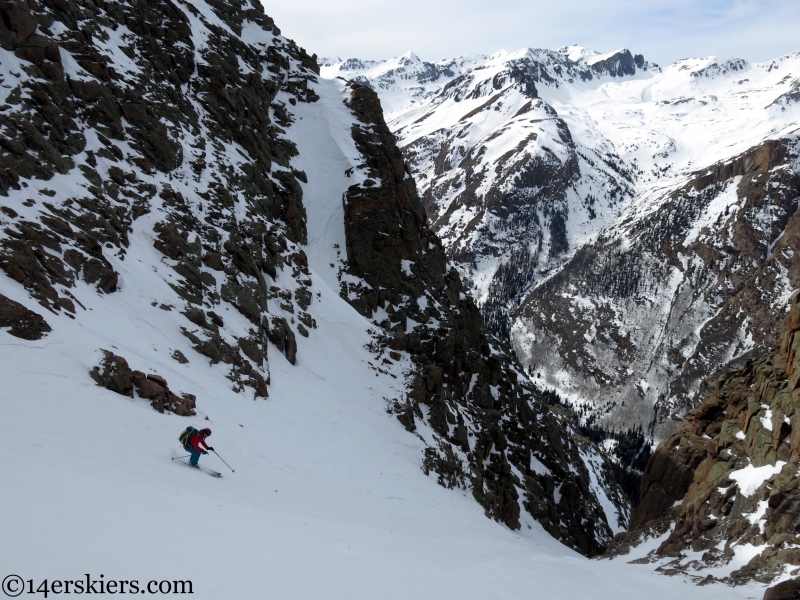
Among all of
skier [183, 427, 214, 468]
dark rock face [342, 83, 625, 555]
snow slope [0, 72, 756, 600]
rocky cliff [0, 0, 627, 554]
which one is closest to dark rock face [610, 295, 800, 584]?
snow slope [0, 72, 756, 600]

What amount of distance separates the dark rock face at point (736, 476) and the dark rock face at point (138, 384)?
687 inches

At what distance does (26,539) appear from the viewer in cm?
691

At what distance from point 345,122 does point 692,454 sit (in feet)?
150

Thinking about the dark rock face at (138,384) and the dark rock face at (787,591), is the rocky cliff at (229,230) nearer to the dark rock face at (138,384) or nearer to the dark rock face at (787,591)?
the dark rock face at (138,384)

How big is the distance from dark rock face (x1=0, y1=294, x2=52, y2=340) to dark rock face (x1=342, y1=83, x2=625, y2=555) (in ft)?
70.4

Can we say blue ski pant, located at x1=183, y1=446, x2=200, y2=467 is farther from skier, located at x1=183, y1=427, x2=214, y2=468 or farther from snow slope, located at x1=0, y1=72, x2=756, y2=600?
snow slope, located at x1=0, y1=72, x2=756, y2=600

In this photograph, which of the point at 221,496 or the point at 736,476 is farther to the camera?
the point at 736,476

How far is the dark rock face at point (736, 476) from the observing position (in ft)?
61.0

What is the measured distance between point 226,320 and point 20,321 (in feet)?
41.3

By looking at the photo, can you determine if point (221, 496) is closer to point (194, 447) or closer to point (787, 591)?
point (194, 447)

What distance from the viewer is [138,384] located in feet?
59.1

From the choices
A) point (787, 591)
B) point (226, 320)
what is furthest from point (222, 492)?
point (226, 320)


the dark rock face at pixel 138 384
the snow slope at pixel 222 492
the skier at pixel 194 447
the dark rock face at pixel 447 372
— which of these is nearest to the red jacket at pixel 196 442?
the skier at pixel 194 447

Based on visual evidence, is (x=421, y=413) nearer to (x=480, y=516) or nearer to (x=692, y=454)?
(x=480, y=516)
